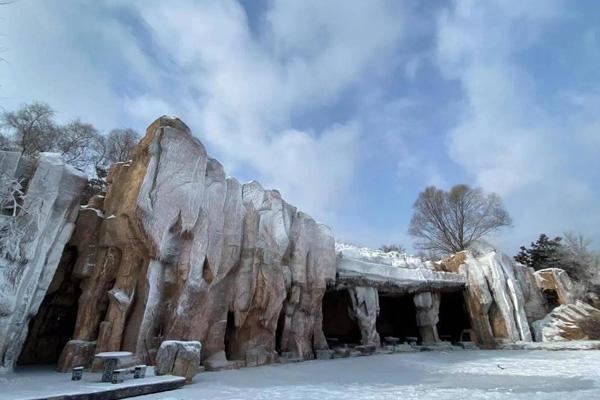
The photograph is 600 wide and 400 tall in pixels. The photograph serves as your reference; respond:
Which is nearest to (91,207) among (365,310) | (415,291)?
(365,310)

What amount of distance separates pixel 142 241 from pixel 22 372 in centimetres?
319

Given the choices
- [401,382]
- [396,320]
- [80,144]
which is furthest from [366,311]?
[80,144]

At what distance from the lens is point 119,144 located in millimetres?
23844

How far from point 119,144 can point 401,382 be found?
23.0 meters

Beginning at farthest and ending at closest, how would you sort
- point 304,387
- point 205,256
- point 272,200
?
point 272,200 < point 205,256 < point 304,387

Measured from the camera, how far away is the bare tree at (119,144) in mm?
22938

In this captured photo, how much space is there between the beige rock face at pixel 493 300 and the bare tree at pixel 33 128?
71.1 ft

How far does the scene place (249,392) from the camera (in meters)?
5.66

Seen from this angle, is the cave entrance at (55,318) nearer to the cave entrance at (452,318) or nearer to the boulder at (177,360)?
the boulder at (177,360)

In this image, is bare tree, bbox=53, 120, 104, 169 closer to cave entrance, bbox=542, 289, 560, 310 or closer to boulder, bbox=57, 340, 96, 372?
boulder, bbox=57, 340, 96, 372

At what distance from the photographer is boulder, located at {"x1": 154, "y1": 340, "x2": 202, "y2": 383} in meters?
6.39

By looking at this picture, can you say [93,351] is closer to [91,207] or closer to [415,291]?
[91,207]

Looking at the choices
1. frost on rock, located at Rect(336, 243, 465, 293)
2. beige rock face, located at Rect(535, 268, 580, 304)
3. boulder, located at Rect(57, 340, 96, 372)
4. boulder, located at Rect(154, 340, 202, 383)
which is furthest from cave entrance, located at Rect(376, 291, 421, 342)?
boulder, located at Rect(57, 340, 96, 372)

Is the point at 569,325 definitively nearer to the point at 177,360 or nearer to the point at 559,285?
the point at 559,285
